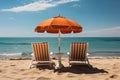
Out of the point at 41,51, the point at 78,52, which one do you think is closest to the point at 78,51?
the point at 78,52

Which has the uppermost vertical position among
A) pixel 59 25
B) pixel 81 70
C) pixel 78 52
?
pixel 59 25

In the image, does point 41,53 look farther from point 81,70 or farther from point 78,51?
point 81,70

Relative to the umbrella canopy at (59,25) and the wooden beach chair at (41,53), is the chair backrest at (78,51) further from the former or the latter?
the wooden beach chair at (41,53)

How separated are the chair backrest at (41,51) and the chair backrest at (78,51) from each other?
34.8 inches

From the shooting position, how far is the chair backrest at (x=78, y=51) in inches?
319

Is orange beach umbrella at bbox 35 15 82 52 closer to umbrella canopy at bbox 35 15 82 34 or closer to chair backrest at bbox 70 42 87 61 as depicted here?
umbrella canopy at bbox 35 15 82 34

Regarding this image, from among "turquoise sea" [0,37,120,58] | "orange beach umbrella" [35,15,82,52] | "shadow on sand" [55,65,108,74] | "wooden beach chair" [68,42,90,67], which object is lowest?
"turquoise sea" [0,37,120,58]

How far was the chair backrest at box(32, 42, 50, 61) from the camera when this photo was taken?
806 cm

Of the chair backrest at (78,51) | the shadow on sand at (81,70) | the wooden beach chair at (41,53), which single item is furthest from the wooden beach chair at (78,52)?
the wooden beach chair at (41,53)

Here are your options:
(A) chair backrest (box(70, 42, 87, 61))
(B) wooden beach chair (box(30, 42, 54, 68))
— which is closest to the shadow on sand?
(A) chair backrest (box(70, 42, 87, 61))

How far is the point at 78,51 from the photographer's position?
8.19m

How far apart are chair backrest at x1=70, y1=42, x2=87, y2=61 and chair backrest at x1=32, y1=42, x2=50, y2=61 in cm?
88

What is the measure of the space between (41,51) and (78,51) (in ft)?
4.24

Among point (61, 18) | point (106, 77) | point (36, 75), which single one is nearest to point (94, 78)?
point (106, 77)
